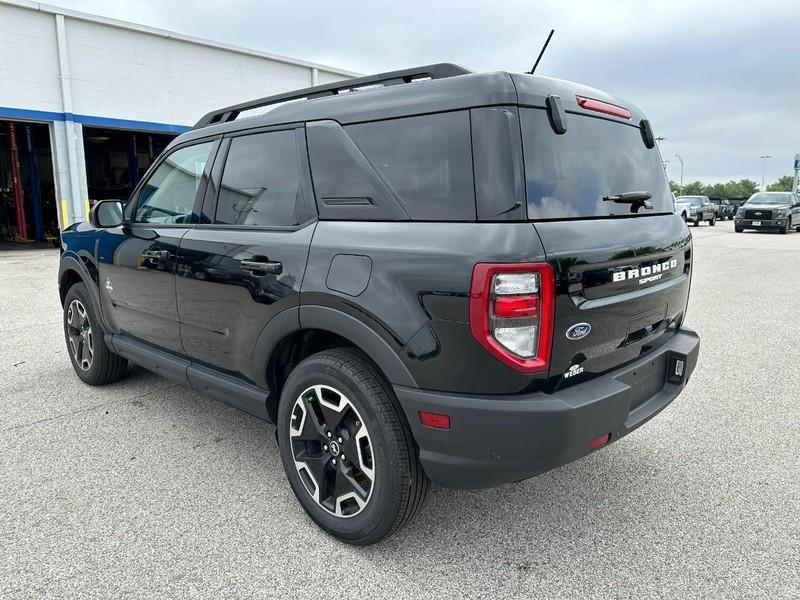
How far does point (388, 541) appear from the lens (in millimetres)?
2457

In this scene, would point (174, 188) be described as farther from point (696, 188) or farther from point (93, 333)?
point (696, 188)

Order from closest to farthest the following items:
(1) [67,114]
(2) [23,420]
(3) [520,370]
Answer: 1. (3) [520,370]
2. (2) [23,420]
3. (1) [67,114]

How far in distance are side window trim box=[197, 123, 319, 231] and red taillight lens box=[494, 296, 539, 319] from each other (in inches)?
39.4

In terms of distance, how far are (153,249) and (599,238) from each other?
256 cm

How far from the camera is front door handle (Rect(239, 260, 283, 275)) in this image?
8.40ft

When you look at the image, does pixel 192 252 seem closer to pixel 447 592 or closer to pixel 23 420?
pixel 23 420

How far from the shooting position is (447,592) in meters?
2.15

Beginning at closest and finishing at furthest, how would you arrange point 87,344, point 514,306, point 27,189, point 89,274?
1. point 514,306
2. point 89,274
3. point 87,344
4. point 27,189

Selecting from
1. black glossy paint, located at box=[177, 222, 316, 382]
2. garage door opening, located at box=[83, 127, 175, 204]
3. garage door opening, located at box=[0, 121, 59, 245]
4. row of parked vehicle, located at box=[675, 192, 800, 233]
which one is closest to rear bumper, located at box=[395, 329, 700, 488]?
black glossy paint, located at box=[177, 222, 316, 382]

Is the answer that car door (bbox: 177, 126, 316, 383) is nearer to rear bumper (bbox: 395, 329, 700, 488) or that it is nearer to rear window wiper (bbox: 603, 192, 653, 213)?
rear bumper (bbox: 395, 329, 700, 488)

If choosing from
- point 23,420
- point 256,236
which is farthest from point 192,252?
point 23,420

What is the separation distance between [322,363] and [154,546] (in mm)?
1061

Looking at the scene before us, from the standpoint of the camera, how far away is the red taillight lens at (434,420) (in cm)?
204

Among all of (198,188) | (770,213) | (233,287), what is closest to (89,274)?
(198,188)
